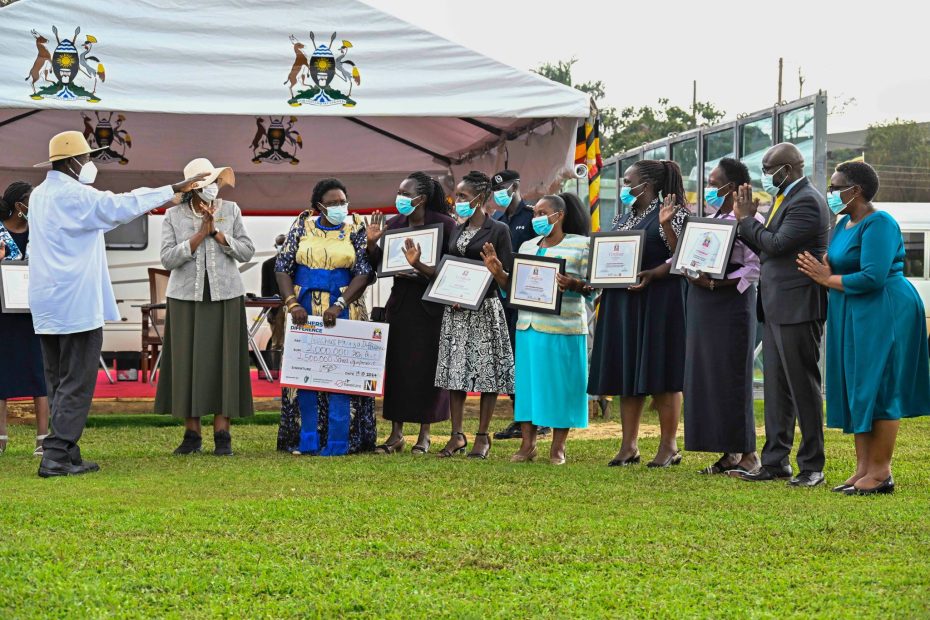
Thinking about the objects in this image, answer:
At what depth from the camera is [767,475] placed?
7.29 metres

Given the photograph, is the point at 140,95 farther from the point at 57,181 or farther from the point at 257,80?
the point at 57,181

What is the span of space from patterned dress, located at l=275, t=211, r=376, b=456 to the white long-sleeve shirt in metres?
1.33

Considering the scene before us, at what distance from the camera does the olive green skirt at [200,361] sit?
27.6 feet

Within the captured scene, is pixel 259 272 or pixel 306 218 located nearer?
pixel 306 218

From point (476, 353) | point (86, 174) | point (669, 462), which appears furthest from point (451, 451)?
point (86, 174)

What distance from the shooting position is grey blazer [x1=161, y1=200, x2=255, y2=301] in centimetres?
836

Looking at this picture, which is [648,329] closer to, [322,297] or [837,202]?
[837,202]

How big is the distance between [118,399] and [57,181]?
401 centimetres

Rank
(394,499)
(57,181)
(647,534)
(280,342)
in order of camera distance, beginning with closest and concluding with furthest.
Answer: (647,534) < (394,499) < (57,181) < (280,342)

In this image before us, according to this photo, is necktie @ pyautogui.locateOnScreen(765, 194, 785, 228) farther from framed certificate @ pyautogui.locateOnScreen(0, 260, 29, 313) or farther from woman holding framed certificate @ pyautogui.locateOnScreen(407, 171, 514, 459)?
framed certificate @ pyautogui.locateOnScreen(0, 260, 29, 313)

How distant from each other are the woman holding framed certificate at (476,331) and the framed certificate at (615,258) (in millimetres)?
665

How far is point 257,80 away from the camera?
354 inches

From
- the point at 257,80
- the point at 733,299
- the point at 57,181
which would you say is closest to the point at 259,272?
the point at 257,80

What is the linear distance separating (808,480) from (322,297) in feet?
11.9
